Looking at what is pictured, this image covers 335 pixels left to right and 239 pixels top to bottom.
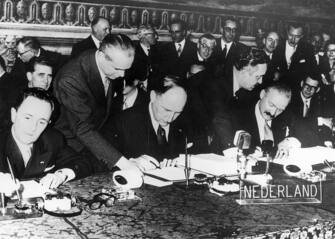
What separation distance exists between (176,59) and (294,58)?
1366 mm

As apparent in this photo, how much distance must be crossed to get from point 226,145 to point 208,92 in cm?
50

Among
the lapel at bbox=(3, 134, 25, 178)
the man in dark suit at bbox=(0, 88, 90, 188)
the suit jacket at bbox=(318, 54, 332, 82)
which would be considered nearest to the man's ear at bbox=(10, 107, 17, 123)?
the man in dark suit at bbox=(0, 88, 90, 188)

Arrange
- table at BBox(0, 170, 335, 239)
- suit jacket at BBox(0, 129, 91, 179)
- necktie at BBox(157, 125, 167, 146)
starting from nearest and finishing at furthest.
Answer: table at BBox(0, 170, 335, 239) → suit jacket at BBox(0, 129, 91, 179) → necktie at BBox(157, 125, 167, 146)

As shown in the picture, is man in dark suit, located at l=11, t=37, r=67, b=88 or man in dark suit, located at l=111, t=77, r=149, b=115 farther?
man in dark suit, located at l=111, t=77, r=149, b=115

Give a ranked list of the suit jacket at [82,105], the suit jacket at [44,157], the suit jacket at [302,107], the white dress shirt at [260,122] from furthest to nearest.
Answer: the suit jacket at [302,107] → the white dress shirt at [260,122] → the suit jacket at [82,105] → the suit jacket at [44,157]

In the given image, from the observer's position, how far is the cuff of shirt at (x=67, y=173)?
8.82 ft

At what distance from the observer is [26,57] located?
3.13 metres

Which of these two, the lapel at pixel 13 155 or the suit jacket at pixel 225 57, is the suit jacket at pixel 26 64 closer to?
the lapel at pixel 13 155

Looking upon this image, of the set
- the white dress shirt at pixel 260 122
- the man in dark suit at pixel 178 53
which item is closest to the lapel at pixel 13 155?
the man in dark suit at pixel 178 53

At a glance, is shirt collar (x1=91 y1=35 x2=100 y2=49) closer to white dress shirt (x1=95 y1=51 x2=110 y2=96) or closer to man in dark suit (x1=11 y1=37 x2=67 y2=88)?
white dress shirt (x1=95 y1=51 x2=110 y2=96)

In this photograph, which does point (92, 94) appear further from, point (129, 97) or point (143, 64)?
point (143, 64)

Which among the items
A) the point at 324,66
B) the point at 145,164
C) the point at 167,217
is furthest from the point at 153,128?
the point at 324,66

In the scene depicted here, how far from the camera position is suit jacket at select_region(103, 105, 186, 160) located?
11.9 feet

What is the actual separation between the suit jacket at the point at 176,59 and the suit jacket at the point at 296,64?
0.96 metres
